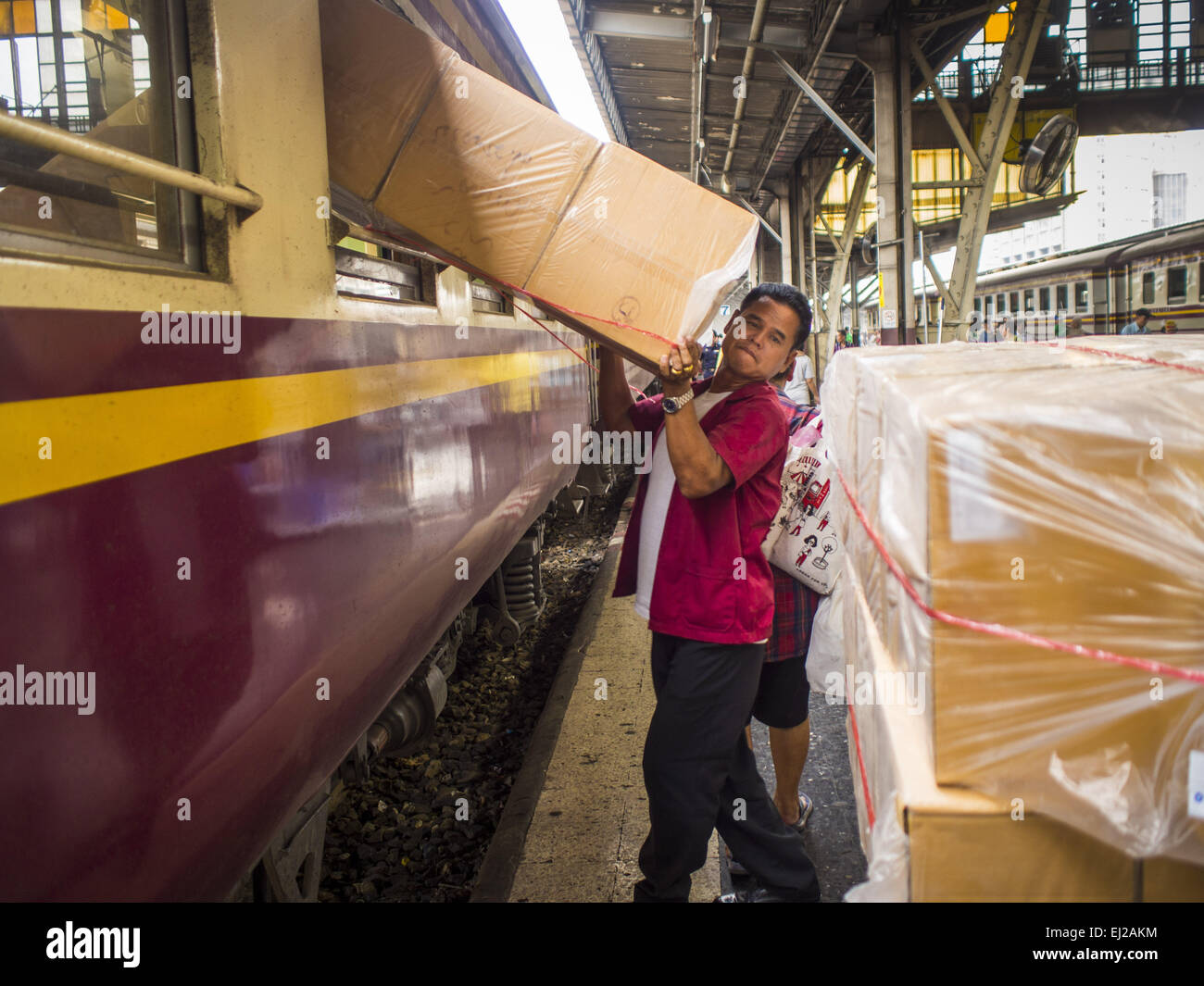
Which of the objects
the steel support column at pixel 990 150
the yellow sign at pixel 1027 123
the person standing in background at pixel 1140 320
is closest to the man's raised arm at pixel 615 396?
the steel support column at pixel 990 150

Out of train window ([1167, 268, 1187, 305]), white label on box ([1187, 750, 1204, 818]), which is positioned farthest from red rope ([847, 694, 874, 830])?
train window ([1167, 268, 1187, 305])

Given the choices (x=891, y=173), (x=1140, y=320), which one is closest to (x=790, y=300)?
(x=891, y=173)

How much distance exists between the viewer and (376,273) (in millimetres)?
2566

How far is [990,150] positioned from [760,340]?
8245mm

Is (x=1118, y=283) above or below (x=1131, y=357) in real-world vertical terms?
above

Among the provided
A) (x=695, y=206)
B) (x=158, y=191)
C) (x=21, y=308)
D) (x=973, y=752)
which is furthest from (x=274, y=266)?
(x=973, y=752)

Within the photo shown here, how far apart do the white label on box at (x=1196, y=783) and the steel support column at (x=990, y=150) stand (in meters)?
8.02

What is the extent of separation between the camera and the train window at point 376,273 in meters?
2.33

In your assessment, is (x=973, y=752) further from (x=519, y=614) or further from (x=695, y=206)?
(x=519, y=614)

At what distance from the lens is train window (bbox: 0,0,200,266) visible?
159 cm

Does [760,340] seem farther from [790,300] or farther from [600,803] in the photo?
[600,803]

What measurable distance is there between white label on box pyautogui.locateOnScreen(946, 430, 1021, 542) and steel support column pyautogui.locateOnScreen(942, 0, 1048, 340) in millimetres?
8026

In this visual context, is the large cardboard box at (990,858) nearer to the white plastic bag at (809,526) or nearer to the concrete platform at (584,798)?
the white plastic bag at (809,526)

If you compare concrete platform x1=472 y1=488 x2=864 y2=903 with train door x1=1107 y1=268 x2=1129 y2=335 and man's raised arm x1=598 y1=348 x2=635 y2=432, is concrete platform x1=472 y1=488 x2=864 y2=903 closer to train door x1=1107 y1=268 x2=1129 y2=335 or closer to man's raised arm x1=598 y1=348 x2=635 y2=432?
man's raised arm x1=598 y1=348 x2=635 y2=432
